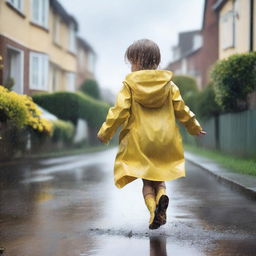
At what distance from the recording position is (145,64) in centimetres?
503

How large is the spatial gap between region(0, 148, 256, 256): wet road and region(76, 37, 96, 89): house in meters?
36.7

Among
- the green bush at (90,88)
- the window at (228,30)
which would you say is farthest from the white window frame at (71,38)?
the window at (228,30)

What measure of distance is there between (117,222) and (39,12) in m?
19.3

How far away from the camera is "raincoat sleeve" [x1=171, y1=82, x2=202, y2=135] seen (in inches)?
198

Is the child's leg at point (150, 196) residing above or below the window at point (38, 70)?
below

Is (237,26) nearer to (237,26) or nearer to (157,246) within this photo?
(237,26)

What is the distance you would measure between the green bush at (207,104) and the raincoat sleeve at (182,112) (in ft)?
43.7

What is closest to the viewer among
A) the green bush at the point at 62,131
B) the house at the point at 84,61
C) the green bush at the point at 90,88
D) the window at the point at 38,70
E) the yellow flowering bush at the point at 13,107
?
the yellow flowering bush at the point at 13,107

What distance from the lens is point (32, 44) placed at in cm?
2234

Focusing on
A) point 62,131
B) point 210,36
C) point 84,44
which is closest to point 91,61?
point 84,44

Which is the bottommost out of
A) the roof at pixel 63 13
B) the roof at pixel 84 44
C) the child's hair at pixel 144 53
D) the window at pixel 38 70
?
the child's hair at pixel 144 53

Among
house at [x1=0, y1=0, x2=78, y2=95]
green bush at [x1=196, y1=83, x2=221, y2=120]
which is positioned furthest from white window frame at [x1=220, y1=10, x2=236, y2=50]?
house at [x1=0, y1=0, x2=78, y2=95]

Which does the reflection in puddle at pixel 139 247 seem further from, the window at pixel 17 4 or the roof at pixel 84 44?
the roof at pixel 84 44

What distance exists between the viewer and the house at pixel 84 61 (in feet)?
150
